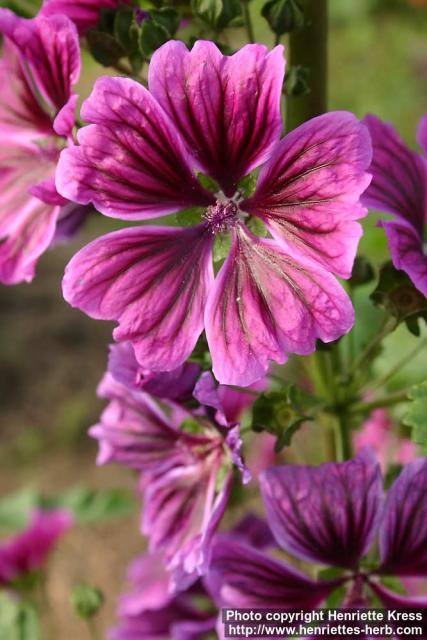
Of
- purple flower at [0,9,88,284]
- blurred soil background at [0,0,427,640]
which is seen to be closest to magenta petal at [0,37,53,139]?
purple flower at [0,9,88,284]

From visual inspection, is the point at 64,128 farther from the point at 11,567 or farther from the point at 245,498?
the point at 11,567

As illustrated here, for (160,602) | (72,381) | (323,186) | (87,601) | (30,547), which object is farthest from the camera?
(72,381)

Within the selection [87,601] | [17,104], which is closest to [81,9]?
[17,104]

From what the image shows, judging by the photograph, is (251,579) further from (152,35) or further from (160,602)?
(152,35)

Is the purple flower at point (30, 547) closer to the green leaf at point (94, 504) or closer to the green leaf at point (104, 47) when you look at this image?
the green leaf at point (94, 504)

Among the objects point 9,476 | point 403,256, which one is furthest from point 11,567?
point 9,476

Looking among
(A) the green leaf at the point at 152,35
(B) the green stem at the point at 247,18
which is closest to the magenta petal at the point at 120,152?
(A) the green leaf at the point at 152,35

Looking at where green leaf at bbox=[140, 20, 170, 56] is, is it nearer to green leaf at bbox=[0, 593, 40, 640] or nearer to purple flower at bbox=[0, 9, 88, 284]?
purple flower at bbox=[0, 9, 88, 284]
